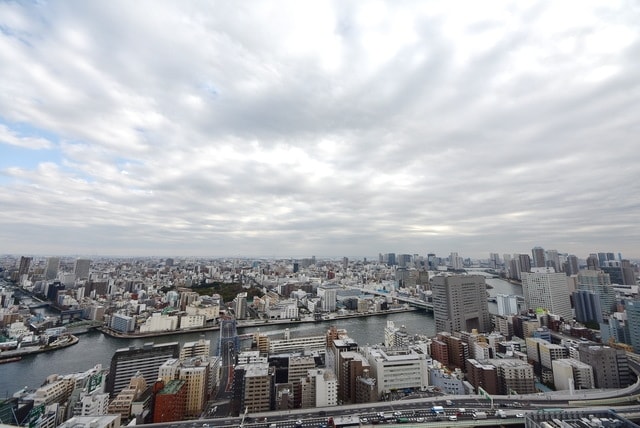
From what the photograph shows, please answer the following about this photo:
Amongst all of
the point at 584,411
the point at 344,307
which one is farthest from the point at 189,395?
the point at 344,307

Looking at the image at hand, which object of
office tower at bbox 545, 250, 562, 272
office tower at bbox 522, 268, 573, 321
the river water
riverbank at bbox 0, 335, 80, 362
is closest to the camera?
the river water

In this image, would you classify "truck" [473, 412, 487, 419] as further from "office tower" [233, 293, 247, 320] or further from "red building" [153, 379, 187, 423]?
"office tower" [233, 293, 247, 320]

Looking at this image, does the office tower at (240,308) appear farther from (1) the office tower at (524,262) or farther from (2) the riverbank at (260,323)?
(1) the office tower at (524,262)

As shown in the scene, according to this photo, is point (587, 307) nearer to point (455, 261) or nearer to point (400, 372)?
point (400, 372)

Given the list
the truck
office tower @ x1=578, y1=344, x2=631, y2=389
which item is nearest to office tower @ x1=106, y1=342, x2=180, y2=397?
the truck

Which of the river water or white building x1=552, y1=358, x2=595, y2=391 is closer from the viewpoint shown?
white building x1=552, y1=358, x2=595, y2=391
